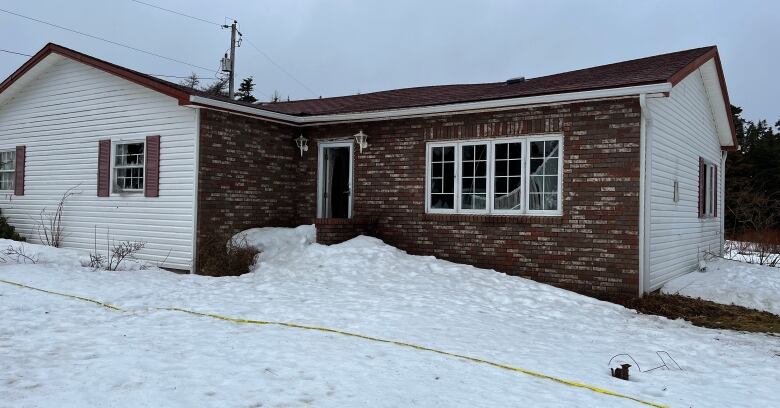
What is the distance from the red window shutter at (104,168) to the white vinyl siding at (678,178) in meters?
11.1

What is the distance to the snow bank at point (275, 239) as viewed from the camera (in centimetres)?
1106

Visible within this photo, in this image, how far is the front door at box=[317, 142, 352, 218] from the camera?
41.7 feet

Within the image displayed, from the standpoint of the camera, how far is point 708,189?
1393 centimetres

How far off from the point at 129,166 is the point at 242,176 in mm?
2611

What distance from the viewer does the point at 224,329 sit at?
6.14 m

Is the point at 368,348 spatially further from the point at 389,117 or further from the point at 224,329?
the point at 389,117

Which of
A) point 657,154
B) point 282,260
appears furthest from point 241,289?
point 657,154

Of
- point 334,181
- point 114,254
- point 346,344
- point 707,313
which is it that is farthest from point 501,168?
point 114,254

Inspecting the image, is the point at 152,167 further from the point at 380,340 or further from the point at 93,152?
the point at 380,340

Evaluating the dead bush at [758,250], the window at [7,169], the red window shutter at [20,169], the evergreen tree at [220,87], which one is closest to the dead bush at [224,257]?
the red window shutter at [20,169]

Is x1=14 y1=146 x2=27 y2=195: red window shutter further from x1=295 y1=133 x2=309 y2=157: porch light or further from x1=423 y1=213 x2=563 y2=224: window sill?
x1=423 y1=213 x2=563 y2=224: window sill

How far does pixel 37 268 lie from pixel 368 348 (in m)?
7.26

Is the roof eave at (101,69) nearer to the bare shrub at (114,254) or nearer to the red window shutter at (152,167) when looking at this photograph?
the red window shutter at (152,167)

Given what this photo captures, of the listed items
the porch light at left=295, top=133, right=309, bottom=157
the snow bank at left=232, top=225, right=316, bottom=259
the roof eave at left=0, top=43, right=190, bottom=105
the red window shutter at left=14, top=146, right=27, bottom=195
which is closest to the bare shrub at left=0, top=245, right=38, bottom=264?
the red window shutter at left=14, top=146, right=27, bottom=195
